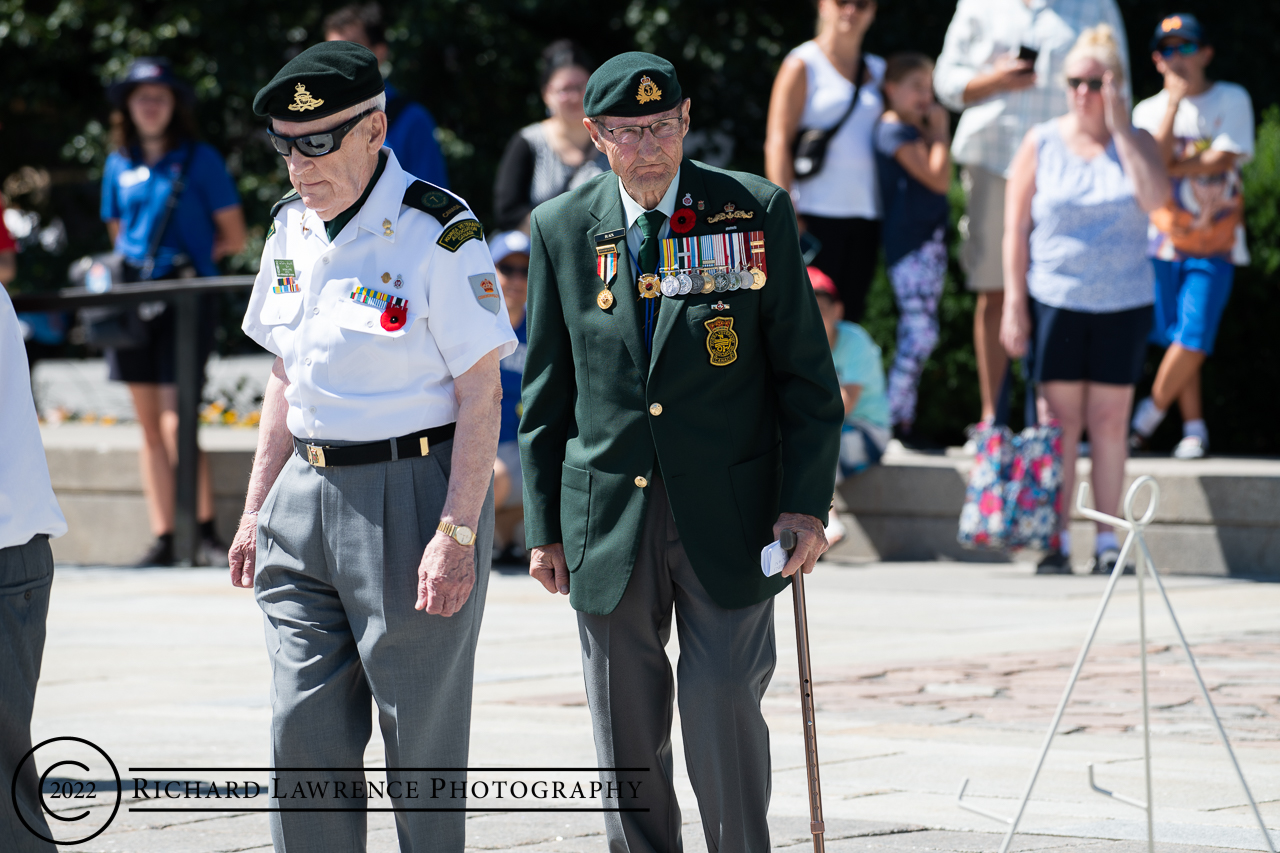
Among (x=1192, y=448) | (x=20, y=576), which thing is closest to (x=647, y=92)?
(x=20, y=576)

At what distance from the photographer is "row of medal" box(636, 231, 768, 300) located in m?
3.87

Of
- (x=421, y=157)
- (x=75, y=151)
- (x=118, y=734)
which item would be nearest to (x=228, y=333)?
(x=75, y=151)

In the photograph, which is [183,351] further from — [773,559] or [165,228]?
[773,559]

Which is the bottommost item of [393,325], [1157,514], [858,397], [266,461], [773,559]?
[1157,514]

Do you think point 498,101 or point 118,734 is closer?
point 118,734

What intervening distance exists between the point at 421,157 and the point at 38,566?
5451 mm

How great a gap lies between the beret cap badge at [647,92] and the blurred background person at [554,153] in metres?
5.22

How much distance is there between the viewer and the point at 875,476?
9.62 metres

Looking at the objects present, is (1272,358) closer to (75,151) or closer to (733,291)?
(733,291)

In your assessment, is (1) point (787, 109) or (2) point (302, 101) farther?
(1) point (787, 109)

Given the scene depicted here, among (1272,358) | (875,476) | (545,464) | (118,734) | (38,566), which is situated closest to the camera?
(38,566)

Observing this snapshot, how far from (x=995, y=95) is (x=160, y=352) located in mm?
4567

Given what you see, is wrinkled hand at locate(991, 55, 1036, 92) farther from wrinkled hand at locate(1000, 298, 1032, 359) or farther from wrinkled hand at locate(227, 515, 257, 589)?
wrinkled hand at locate(227, 515, 257, 589)

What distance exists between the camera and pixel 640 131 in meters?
3.85
